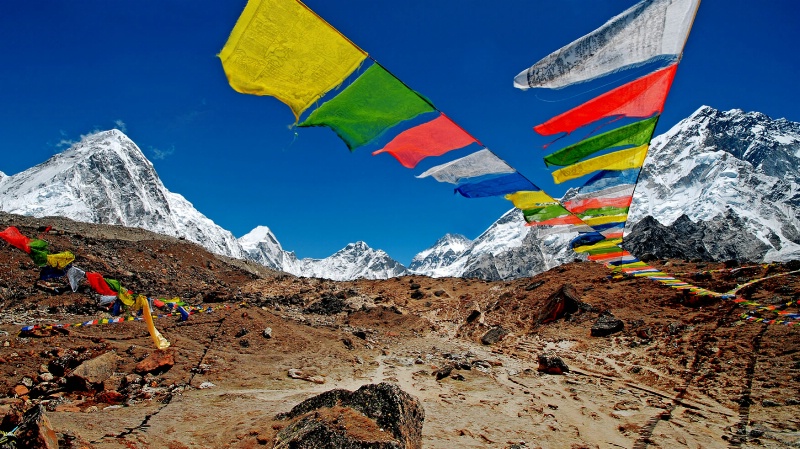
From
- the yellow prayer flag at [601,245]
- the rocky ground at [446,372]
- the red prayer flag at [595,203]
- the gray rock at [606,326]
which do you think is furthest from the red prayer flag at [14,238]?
the gray rock at [606,326]

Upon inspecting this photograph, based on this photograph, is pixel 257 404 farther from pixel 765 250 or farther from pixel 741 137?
pixel 741 137

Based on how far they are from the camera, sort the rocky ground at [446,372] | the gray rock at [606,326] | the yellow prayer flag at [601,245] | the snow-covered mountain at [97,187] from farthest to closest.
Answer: the snow-covered mountain at [97,187], the gray rock at [606,326], the yellow prayer flag at [601,245], the rocky ground at [446,372]

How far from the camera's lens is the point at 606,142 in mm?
6930

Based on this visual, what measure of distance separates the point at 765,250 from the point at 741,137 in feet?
468

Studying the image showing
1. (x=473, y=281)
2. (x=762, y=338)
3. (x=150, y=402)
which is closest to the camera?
(x=150, y=402)

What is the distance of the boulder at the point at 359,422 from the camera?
4.89 meters

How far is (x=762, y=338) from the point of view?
35.4 feet

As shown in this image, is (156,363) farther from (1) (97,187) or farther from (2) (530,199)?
(1) (97,187)

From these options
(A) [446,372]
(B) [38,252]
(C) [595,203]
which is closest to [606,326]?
(A) [446,372]

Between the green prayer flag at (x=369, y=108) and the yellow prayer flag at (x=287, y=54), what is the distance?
0.79 feet

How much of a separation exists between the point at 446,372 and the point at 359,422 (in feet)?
20.5

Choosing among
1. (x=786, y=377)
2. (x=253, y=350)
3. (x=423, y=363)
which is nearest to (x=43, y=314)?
(x=253, y=350)

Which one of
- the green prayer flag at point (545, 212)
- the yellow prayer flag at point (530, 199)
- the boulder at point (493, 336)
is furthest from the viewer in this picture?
the boulder at point (493, 336)

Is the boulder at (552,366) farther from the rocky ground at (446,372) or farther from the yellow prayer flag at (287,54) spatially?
the yellow prayer flag at (287,54)
